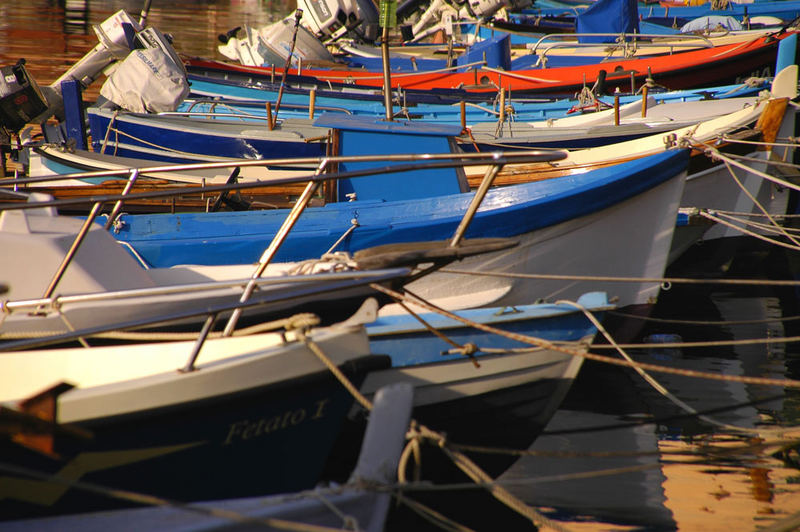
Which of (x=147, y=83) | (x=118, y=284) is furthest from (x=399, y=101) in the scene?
(x=118, y=284)

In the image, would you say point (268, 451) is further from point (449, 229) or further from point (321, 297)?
point (449, 229)

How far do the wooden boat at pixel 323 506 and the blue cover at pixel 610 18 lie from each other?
1717 centimetres

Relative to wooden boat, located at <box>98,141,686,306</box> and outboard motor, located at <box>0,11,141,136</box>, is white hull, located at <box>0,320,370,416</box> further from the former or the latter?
outboard motor, located at <box>0,11,141,136</box>

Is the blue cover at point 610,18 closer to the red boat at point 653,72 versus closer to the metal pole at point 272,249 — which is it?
the red boat at point 653,72

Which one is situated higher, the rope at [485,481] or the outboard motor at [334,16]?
the outboard motor at [334,16]

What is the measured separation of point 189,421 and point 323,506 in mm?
789

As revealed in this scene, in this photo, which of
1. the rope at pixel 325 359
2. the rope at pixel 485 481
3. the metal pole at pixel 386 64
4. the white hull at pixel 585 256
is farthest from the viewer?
the metal pole at pixel 386 64

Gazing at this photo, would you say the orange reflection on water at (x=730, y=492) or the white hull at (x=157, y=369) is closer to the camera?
the white hull at (x=157, y=369)

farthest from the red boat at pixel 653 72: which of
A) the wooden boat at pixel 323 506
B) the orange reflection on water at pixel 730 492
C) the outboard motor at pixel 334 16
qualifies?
the wooden boat at pixel 323 506

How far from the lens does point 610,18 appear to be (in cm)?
1850

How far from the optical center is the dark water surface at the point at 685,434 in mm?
4418

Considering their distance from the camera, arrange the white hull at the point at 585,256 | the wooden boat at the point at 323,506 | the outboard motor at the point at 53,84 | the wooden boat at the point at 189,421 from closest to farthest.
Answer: the wooden boat at the point at 323,506
the wooden boat at the point at 189,421
the white hull at the point at 585,256
the outboard motor at the point at 53,84

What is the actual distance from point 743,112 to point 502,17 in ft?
54.1

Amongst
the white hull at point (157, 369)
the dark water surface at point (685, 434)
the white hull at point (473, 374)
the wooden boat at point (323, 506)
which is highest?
the white hull at point (157, 369)
